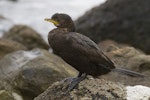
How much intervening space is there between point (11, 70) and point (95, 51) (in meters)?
3.41

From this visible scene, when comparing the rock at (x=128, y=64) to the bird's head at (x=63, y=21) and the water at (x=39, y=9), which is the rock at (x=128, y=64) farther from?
the water at (x=39, y=9)

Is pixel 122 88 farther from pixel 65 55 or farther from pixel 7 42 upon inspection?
pixel 7 42

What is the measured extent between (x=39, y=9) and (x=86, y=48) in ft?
58.5

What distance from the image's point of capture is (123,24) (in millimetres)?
15148

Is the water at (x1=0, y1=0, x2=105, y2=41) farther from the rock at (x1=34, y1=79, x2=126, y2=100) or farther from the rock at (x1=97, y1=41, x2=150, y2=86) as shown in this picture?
the rock at (x1=34, y1=79, x2=126, y2=100)

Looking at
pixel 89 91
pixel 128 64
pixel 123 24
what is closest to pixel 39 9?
pixel 123 24

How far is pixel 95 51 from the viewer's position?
6805 mm

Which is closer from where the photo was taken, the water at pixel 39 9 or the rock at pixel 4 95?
the rock at pixel 4 95

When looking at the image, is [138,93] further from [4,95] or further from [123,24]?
[123,24]

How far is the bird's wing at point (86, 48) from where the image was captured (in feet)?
22.0

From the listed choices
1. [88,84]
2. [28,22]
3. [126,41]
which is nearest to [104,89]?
[88,84]

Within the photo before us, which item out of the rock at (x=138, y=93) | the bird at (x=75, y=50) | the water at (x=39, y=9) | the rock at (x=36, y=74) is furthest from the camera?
the water at (x=39, y=9)

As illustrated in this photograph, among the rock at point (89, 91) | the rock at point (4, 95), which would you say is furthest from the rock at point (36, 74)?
the rock at point (89, 91)

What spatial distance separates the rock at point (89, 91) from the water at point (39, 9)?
44.8 ft
